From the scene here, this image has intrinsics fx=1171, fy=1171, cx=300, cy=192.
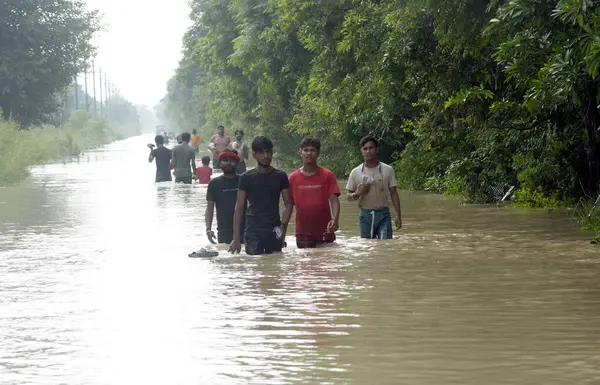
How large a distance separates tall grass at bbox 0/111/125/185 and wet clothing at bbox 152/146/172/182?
7103 mm

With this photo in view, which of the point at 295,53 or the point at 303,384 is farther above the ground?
the point at 295,53

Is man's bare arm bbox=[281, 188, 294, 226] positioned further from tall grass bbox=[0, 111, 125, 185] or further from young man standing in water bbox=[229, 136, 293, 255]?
tall grass bbox=[0, 111, 125, 185]

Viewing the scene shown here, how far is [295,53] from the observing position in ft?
139

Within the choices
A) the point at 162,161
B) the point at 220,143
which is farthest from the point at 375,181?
the point at 220,143

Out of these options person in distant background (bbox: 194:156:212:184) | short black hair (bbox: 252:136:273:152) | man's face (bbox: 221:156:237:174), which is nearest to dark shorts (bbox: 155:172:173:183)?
person in distant background (bbox: 194:156:212:184)

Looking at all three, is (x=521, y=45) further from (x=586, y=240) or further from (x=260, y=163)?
(x=260, y=163)

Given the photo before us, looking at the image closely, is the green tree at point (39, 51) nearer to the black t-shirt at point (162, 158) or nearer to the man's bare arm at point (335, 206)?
the black t-shirt at point (162, 158)

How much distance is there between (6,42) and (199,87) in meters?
38.4

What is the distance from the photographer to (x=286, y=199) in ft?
44.3

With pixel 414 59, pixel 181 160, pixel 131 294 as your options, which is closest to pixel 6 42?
pixel 181 160

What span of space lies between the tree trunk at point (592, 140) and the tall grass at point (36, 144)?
21031 millimetres

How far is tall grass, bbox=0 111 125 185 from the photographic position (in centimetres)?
3684

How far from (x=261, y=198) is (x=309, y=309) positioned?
10.6 ft

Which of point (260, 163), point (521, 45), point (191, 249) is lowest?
point (191, 249)
